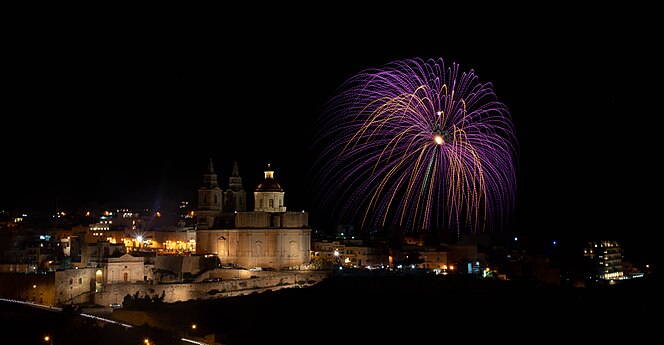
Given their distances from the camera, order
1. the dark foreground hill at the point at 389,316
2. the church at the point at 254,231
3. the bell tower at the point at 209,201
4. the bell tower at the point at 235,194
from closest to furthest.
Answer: the dark foreground hill at the point at 389,316, the church at the point at 254,231, the bell tower at the point at 209,201, the bell tower at the point at 235,194

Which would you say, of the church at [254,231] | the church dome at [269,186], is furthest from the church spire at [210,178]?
the church dome at [269,186]

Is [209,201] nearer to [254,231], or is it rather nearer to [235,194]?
[235,194]

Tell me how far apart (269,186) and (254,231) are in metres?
5.22

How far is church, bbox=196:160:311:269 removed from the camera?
60875mm

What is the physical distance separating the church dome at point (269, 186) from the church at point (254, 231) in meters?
0.09

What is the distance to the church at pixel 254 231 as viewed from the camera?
60.9 meters

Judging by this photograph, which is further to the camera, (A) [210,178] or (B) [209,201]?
(A) [210,178]

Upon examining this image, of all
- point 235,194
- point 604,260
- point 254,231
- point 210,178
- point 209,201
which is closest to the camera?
point 254,231

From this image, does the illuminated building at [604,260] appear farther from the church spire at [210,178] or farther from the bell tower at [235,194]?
the church spire at [210,178]

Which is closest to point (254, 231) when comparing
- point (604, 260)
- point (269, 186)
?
point (269, 186)

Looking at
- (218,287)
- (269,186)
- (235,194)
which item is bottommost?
(218,287)

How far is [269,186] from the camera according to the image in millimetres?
64500

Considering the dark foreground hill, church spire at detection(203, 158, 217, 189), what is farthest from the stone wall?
church spire at detection(203, 158, 217, 189)

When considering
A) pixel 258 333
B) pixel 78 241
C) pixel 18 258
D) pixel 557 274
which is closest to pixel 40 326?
pixel 258 333
